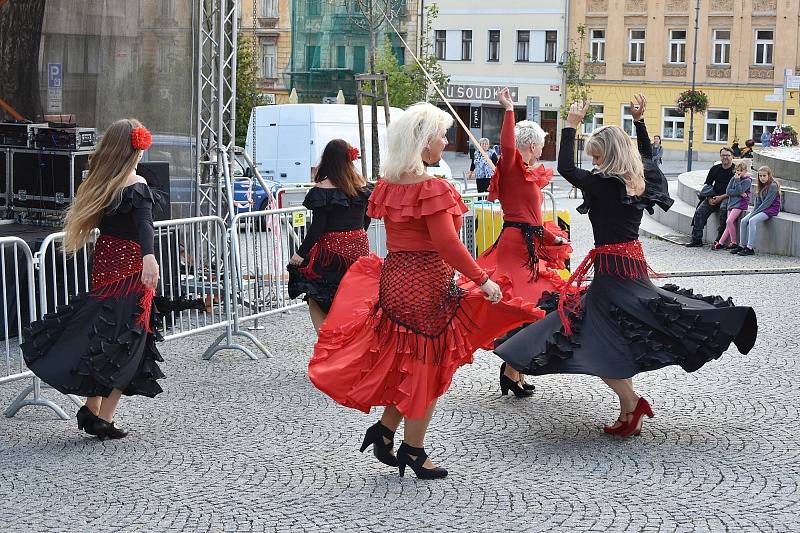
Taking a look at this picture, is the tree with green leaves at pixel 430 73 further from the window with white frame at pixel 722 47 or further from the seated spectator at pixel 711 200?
the seated spectator at pixel 711 200

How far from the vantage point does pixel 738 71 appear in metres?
54.7

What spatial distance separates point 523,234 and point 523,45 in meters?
53.7

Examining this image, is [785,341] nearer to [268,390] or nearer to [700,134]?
[268,390]

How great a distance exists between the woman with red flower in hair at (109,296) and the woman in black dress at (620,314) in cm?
209

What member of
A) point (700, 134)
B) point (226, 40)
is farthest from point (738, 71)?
point (226, 40)

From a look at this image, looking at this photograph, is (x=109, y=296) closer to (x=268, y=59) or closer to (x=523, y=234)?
(x=523, y=234)

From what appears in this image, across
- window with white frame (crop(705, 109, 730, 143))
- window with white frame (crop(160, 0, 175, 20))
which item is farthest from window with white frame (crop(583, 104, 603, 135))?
window with white frame (crop(160, 0, 175, 20))

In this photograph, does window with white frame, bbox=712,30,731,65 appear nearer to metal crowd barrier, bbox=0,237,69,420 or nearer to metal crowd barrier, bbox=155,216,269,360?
metal crowd barrier, bbox=155,216,269,360

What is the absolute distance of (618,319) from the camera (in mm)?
7090

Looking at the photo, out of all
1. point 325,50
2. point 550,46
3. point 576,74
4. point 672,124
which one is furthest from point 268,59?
point 672,124

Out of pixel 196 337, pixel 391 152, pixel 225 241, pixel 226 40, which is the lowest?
pixel 196 337

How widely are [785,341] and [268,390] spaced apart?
4529mm

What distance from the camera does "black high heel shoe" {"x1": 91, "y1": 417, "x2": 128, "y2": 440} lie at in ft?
23.9

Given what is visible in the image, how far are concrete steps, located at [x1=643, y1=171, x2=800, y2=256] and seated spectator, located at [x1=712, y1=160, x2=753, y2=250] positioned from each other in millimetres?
540
